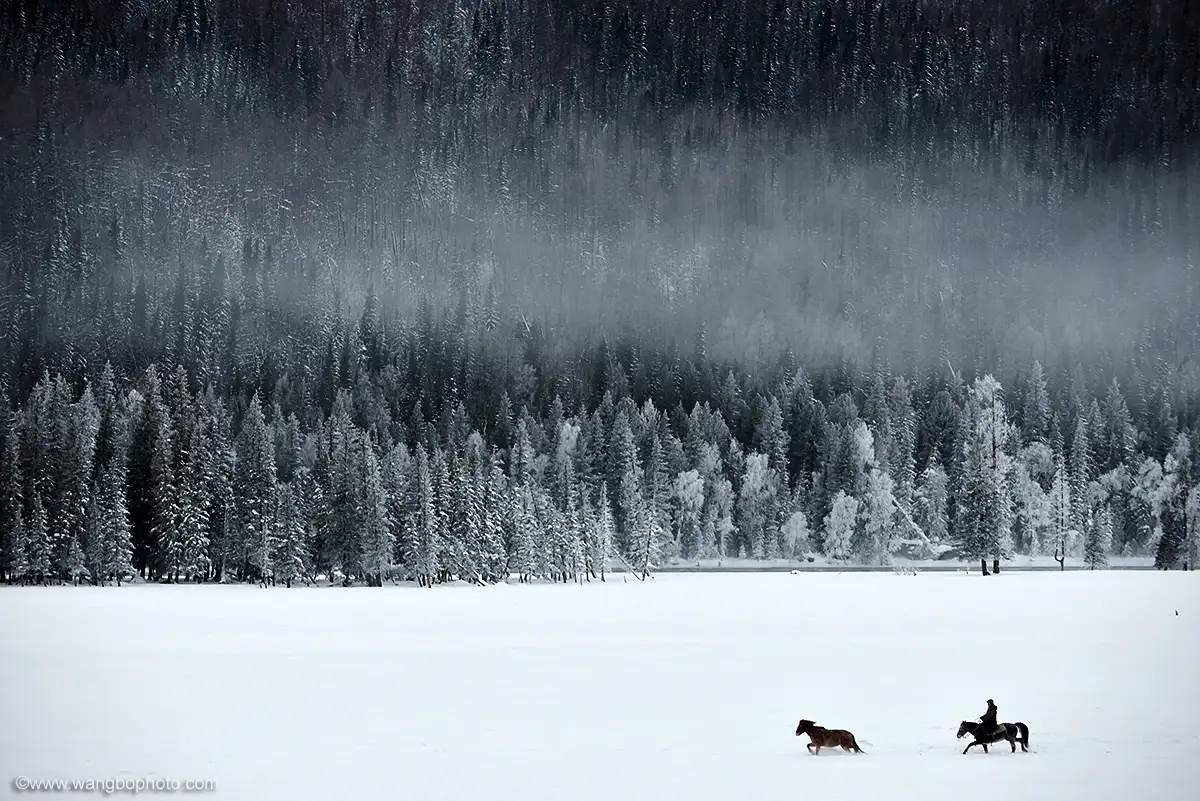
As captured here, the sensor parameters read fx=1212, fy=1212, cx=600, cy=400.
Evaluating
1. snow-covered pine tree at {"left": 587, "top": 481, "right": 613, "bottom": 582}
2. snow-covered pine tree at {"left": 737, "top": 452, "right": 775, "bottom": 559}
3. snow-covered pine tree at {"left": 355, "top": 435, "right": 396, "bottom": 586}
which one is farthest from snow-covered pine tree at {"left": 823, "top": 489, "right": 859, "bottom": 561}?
snow-covered pine tree at {"left": 355, "top": 435, "right": 396, "bottom": 586}

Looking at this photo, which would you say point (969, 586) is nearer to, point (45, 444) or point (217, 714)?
point (217, 714)

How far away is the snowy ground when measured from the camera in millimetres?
20609

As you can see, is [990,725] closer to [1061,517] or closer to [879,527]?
[879,527]

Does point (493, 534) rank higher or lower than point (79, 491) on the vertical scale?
lower

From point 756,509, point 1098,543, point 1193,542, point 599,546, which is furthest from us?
point 756,509

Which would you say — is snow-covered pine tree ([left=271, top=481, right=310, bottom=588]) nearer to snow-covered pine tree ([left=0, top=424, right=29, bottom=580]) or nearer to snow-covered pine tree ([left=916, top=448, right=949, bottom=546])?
snow-covered pine tree ([left=0, top=424, right=29, bottom=580])

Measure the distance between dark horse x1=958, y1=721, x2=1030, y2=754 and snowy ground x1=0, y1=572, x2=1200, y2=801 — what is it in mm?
335

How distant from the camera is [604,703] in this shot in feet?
94.7

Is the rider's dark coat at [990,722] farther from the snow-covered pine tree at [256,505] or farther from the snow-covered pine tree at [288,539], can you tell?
the snow-covered pine tree at [256,505]

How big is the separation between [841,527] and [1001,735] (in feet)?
398

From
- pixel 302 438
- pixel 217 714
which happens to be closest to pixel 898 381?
pixel 302 438

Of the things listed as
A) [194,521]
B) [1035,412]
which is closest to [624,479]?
[194,521]

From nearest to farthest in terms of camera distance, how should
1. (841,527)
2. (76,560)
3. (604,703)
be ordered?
(604,703) → (76,560) → (841,527)

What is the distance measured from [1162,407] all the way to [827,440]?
62185mm
